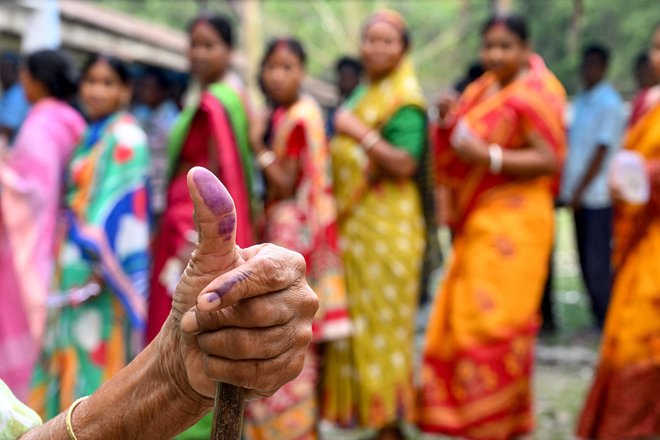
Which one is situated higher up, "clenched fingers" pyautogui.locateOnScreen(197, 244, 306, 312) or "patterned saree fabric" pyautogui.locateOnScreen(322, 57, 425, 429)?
"clenched fingers" pyautogui.locateOnScreen(197, 244, 306, 312)

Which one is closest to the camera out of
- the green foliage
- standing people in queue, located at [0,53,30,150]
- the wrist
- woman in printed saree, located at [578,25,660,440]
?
the wrist

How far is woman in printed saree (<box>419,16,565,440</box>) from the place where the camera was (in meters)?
4.06

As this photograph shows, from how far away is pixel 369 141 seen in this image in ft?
14.4

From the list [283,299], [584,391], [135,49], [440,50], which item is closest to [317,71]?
[440,50]

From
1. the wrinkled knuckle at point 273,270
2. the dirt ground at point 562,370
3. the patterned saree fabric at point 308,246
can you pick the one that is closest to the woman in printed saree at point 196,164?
the patterned saree fabric at point 308,246

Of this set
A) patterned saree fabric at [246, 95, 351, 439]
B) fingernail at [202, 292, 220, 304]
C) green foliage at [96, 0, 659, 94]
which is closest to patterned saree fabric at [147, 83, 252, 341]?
patterned saree fabric at [246, 95, 351, 439]

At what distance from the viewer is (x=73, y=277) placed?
4.05 meters

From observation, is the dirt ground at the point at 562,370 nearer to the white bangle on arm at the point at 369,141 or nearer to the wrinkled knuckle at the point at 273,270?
the white bangle on arm at the point at 369,141

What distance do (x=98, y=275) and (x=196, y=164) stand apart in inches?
25.5

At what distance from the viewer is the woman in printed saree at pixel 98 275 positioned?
4.02m

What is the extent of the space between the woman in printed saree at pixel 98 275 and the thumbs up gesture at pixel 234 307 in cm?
267

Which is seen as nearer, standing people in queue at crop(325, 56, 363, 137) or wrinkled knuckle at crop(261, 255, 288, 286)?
wrinkled knuckle at crop(261, 255, 288, 286)

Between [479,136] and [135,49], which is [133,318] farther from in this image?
[135,49]

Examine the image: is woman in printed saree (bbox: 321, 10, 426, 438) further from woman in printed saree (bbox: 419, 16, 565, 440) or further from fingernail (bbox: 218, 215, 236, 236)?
fingernail (bbox: 218, 215, 236, 236)
